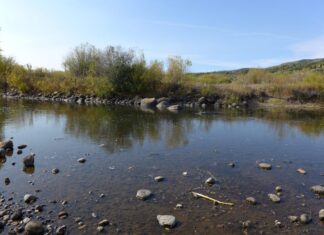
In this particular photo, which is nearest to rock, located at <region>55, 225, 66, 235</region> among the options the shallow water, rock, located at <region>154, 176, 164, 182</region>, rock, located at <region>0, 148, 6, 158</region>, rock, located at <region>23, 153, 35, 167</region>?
the shallow water

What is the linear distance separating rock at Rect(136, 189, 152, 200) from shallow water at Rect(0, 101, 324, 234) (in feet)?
0.66

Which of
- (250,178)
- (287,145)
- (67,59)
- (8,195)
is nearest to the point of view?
(8,195)

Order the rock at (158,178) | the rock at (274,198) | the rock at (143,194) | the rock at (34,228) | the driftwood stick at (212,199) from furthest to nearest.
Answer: the rock at (158,178) → the rock at (143,194) → the rock at (274,198) → the driftwood stick at (212,199) → the rock at (34,228)

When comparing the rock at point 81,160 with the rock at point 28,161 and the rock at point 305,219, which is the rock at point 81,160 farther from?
the rock at point 305,219

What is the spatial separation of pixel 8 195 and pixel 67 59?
6998 centimetres

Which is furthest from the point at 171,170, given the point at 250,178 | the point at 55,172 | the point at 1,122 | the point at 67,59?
the point at 67,59

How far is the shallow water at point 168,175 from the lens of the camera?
854 centimetres

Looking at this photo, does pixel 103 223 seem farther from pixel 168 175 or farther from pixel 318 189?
pixel 318 189

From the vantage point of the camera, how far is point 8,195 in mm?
9773

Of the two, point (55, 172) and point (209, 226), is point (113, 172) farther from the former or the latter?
point (209, 226)

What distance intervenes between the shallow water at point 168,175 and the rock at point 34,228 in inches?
23.2

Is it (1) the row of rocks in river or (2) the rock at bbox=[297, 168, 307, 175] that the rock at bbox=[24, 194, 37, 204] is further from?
(1) the row of rocks in river

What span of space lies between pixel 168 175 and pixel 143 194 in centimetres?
240

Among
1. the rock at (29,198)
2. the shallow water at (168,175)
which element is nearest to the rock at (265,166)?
the shallow water at (168,175)
